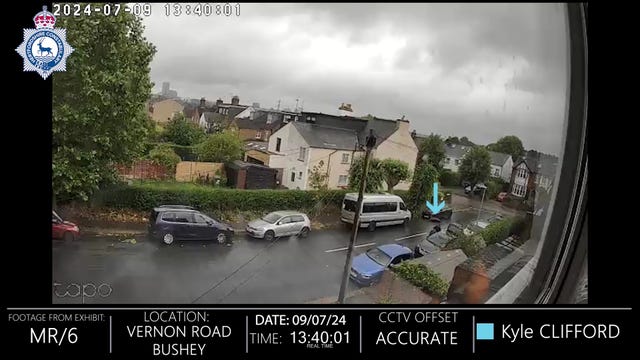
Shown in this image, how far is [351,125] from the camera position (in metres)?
1.49

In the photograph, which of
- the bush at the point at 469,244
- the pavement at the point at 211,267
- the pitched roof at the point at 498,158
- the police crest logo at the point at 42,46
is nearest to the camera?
the police crest logo at the point at 42,46

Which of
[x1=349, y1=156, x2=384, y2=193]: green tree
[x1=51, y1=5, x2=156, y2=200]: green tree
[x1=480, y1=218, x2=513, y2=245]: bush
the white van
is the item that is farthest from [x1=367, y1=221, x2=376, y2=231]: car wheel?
[x1=51, y1=5, x2=156, y2=200]: green tree

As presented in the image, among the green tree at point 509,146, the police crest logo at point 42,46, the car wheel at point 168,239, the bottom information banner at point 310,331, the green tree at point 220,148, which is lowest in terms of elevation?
the bottom information banner at point 310,331

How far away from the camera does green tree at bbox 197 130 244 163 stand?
1.47 m

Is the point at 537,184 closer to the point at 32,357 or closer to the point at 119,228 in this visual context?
the point at 119,228

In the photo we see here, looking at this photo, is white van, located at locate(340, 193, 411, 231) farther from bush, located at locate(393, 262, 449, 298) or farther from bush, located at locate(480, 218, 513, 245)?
bush, located at locate(480, 218, 513, 245)

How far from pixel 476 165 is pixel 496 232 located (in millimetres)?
261

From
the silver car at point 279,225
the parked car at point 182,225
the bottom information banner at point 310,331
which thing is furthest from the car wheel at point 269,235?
the bottom information banner at point 310,331

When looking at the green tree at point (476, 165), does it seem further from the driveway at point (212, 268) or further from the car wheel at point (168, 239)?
the car wheel at point (168, 239)

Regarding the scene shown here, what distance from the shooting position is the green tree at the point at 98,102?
134cm

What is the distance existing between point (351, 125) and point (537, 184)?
26.3 inches

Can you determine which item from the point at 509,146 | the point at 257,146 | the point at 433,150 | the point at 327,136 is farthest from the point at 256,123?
the point at 509,146

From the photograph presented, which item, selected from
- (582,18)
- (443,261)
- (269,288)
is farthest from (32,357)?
(582,18)

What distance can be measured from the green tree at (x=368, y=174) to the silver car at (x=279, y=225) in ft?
0.64
